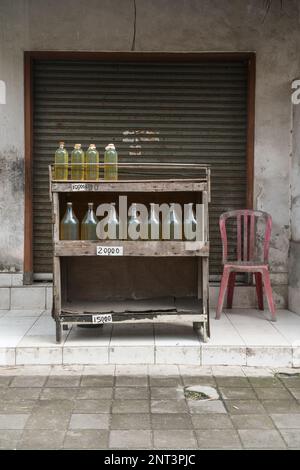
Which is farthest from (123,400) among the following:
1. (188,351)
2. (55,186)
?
(55,186)

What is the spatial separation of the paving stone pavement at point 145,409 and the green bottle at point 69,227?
4.13 ft

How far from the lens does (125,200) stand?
5180mm

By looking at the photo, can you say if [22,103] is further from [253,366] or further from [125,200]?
[253,366]

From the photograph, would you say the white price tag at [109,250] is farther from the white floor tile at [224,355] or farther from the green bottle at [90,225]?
the white floor tile at [224,355]

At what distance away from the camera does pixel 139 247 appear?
466 centimetres

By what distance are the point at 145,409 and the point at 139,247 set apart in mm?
1569

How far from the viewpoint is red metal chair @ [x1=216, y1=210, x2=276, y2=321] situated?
5.50 meters

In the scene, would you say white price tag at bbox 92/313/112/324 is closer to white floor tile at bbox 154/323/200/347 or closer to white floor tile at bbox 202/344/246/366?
white floor tile at bbox 154/323/200/347

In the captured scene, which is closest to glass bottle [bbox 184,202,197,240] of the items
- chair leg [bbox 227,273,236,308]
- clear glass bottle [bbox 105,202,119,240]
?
clear glass bottle [bbox 105,202,119,240]

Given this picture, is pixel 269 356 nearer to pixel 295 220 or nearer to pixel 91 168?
pixel 295 220

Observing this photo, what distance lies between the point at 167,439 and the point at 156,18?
4.85 m

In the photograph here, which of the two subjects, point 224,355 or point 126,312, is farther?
point 126,312

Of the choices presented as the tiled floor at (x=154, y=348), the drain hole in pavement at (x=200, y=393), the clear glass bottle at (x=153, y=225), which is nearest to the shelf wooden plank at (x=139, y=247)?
the clear glass bottle at (x=153, y=225)

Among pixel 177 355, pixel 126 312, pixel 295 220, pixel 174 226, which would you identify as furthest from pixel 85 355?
pixel 295 220
